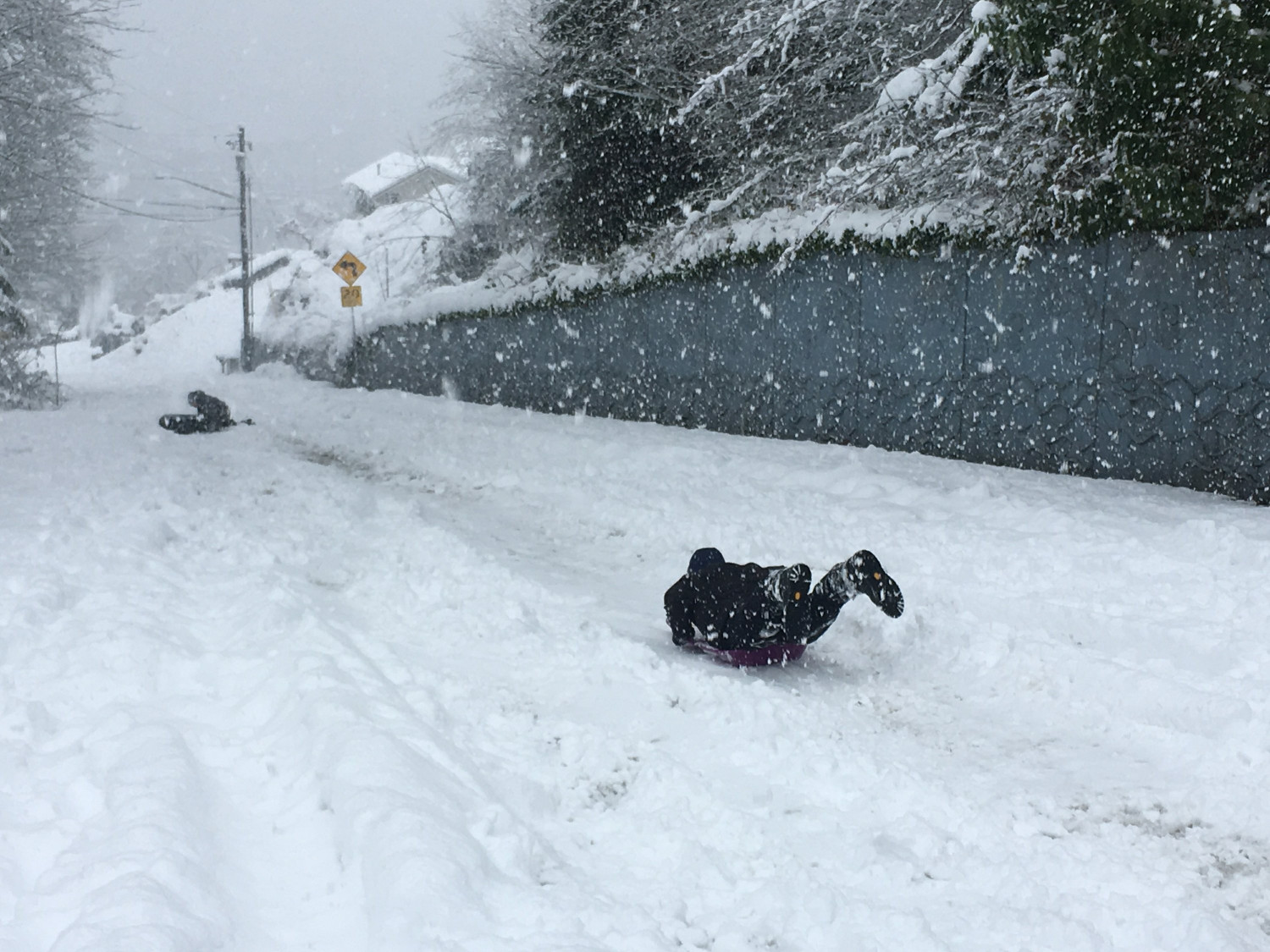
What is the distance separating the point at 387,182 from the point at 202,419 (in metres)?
56.5

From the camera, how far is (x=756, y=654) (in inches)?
211

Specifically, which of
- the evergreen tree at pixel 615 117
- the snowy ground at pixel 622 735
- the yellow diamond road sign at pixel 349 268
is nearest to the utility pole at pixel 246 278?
the yellow diamond road sign at pixel 349 268

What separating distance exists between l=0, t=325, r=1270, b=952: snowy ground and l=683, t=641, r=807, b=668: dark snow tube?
0.13 m

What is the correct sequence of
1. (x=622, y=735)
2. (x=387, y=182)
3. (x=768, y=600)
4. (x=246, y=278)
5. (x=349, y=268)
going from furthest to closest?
(x=387, y=182) → (x=246, y=278) → (x=349, y=268) → (x=768, y=600) → (x=622, y=735)

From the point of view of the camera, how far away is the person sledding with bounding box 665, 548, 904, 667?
16.5 ft

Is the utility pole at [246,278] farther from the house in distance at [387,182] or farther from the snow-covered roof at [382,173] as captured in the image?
the snow-covered roof at [382,173]

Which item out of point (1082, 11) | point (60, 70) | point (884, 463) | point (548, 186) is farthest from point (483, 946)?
point (60, 70)

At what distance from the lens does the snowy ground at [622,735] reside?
311cm

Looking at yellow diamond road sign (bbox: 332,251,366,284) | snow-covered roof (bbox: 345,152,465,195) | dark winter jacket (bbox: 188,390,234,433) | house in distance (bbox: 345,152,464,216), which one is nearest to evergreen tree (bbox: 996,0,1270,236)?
dark winter jacket (bbox: 188,390,234,433)

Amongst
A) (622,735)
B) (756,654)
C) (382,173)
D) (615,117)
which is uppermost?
(382,173)

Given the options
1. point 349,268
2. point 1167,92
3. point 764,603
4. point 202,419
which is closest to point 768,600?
point 764,603

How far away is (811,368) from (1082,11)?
19.7 ft

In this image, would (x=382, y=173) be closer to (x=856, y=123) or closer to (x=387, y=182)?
(x=387, y=182)

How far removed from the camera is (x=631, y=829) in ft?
12.3
